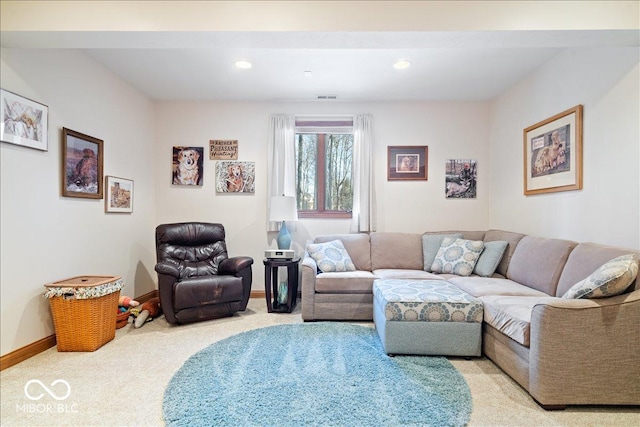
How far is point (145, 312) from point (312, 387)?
209 cm

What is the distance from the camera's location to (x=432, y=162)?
4.31 meters

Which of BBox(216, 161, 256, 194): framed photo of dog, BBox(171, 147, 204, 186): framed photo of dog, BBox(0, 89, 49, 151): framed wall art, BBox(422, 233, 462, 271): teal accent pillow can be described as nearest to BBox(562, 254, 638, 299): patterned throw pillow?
BBox(422, 233, 462, 271): teal accent pillow

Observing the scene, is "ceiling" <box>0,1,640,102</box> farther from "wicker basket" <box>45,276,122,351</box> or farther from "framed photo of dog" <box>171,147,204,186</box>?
"framed photo of dog" <box>171,147,204,186</box>

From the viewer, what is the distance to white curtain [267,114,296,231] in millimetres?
4250

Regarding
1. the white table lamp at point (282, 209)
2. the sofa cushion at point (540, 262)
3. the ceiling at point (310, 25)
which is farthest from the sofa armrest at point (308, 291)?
the ceiling at point (310, 25)

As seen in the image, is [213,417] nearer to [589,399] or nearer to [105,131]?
[589,399]

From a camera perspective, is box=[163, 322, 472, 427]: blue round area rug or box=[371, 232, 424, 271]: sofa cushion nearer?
box=[163, 322, 472, 427]: blue round area rug

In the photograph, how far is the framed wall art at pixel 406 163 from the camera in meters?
4.32

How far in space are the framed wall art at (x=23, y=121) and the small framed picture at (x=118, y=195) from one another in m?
0.81

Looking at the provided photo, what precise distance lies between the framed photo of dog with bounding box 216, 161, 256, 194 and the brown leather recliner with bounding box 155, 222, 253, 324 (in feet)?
2.00

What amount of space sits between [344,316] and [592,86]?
2.97 m

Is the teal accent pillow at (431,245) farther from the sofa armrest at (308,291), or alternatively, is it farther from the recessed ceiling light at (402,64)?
the recessed ceiling light at (402,64)

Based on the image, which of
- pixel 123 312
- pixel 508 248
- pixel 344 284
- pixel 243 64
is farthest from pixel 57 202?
pixel 508 248

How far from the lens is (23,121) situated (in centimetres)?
243
